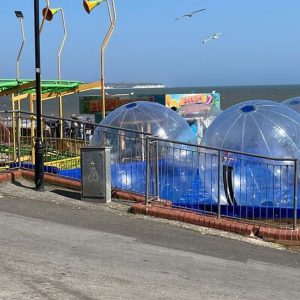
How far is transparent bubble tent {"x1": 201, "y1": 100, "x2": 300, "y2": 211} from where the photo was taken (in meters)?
9.65

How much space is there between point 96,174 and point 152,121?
4138mm

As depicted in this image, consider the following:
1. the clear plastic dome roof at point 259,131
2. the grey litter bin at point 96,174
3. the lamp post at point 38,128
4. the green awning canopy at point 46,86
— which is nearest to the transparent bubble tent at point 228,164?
the clear plastic dome roof at point 259,131

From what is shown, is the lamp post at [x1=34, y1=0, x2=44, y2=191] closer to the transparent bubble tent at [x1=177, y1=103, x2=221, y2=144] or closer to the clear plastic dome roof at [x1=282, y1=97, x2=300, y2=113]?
the clear plastic dome roof at [x1=282, y1=97, x2=300, y2=113]

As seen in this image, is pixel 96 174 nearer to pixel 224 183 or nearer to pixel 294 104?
pixel 224 183

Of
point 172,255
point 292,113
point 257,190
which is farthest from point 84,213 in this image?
point 292,113

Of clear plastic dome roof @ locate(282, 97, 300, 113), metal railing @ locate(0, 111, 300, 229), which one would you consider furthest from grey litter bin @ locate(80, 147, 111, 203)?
clear plastic dome roof @ locate(282, 97, 300, 113)

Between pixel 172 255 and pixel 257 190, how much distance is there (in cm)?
326

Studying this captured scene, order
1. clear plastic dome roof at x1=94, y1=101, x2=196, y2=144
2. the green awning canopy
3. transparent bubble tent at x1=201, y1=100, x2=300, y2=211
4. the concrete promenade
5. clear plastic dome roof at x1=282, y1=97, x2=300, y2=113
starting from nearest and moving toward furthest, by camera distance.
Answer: the concrete promenade → transparent bubble tent at x1=201, y1=100, x2=300, y2=211 → clear plastic dome roof at x1=94, y1=101, x2=196, y2=144 → clear plastic dome roof at x1=282, y1=97, x2=300, y2=113 → the green awning canopy

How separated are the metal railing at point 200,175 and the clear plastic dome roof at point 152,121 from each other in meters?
1.43

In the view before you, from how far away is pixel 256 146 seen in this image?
10.5 metres

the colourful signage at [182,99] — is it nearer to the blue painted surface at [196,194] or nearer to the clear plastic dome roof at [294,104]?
the clear plastic dome roof at [294,104]

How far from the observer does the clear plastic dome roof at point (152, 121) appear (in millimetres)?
13375

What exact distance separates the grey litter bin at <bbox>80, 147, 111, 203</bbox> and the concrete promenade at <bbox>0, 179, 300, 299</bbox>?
26 cm

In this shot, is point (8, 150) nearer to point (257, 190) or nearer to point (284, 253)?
point (257, 190)
